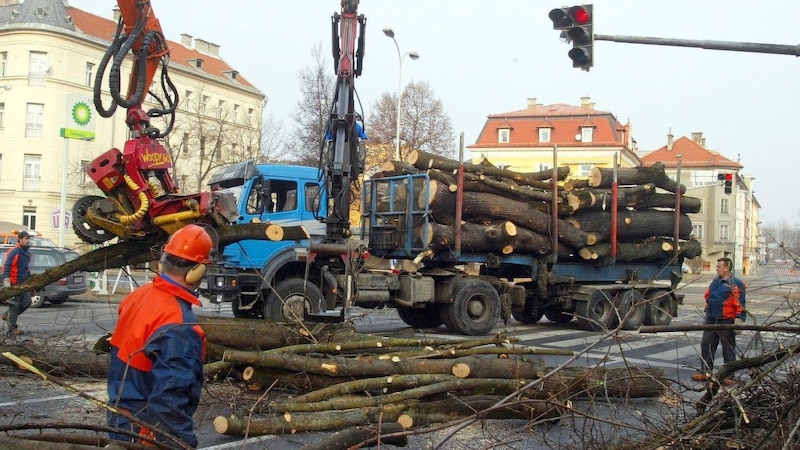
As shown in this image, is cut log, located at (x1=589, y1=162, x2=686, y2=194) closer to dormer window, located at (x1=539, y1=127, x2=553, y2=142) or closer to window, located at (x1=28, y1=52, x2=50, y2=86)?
window, located at (x1=28, y1=52, x2=50, y2=86)

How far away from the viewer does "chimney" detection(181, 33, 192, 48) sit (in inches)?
2544

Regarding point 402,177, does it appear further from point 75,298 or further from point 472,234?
point 75,298

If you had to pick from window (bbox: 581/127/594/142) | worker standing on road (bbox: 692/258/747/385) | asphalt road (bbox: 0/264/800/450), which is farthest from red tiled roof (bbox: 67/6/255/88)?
worker standing on road (bbox: 692/258/747/385)

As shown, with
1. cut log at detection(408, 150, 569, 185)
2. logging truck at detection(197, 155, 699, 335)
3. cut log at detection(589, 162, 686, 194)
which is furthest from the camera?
cut log at detection(589, 162, 686, 194)

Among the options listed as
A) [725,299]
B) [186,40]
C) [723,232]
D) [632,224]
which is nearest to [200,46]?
[186,40]

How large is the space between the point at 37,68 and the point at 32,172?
6.76 m

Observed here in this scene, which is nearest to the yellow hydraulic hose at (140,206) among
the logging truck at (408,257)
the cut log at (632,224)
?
the logging truck at (408,257)

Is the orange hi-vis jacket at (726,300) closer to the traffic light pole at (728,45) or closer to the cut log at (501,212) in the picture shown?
the traffic light pole at (728,45)

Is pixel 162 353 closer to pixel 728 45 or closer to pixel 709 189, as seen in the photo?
pixel 728 45

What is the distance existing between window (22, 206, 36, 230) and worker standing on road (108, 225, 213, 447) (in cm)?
5062

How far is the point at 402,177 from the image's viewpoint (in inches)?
560

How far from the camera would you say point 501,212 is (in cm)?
1436

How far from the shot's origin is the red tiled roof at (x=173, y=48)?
53406mm

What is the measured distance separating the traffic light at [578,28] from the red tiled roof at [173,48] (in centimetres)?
4179
